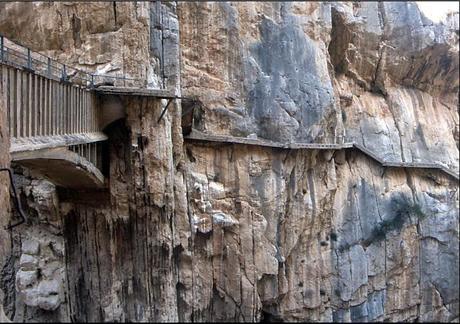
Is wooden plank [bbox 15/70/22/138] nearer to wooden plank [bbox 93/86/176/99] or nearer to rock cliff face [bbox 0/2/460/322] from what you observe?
rock cliff face [bbox 0/2/460/322]

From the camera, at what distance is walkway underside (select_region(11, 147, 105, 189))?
8.11 m

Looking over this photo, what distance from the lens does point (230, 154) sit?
15102mm

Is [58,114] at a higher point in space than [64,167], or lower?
higher

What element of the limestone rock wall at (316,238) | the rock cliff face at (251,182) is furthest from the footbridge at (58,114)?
the limestone rock wall at (316,238)

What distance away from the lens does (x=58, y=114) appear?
8.56 metres

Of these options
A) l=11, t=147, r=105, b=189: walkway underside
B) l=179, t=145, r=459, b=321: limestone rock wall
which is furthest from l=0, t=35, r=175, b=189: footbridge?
l=179, t=145, r=459, b=321: limestone rock wall

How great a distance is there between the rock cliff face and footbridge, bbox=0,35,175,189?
0.53 meters

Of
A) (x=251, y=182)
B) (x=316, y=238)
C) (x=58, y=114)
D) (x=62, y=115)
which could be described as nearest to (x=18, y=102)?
(x=58, y=114)

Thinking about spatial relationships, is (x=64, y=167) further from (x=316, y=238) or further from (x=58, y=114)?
(x=316, y=238)

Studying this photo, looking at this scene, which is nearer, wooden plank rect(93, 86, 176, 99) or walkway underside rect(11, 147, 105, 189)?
walkway underside rect(11, 147, 105, 189)

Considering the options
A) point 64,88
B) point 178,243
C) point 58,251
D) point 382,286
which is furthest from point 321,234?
point 64,88

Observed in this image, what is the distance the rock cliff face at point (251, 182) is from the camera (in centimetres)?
1205

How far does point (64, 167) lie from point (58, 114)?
180cm

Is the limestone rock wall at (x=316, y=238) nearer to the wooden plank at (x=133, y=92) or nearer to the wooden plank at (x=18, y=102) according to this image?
the wooden plank at (x=133, y=92)
